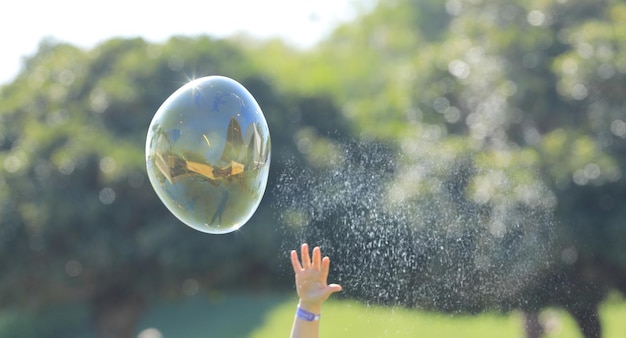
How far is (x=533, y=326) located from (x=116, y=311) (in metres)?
4.59

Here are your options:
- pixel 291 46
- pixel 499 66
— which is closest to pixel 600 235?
pixel 499 66

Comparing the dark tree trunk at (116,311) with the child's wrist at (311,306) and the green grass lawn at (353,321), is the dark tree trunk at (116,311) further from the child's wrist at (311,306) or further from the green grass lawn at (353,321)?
the child's wrist at (311,306)

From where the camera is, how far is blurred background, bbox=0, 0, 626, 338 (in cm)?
636

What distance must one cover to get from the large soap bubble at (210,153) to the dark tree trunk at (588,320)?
2160 millimetres

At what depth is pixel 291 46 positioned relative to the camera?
62.6 ft

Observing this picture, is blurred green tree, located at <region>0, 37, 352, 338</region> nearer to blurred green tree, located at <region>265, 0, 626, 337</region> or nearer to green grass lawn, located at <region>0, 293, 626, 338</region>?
green grass lawn, located at <region>0, 293, 626, 338</region>

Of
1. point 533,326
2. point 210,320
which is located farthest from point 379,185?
point 210,320

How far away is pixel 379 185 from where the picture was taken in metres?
6.80

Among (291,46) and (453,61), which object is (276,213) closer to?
→ (453,61)

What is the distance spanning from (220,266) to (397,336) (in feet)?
6.12

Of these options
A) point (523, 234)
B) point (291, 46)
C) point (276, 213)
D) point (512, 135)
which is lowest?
point (523, 234)

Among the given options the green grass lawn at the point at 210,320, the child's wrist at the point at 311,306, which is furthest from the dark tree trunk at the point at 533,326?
the child's wrist at the point at 311,306

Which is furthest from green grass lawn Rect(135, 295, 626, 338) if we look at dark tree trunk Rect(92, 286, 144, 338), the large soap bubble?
the large soap bubble

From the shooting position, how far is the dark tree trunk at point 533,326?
6734 millimetres
